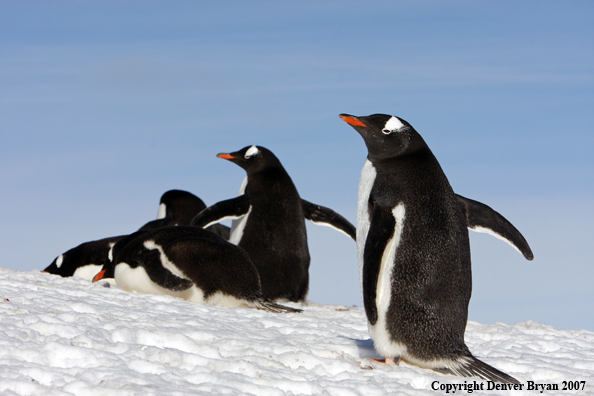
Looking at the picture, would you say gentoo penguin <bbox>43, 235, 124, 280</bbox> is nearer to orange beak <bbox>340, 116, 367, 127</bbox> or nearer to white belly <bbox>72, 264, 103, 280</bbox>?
white belly <bbox>72, 264, 103, 280</bbox>

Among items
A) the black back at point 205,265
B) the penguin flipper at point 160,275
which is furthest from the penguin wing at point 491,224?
the penguin flipper at point 160,275

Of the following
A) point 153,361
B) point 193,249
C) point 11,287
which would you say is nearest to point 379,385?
point 153,361

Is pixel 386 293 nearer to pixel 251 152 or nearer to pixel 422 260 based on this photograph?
pixel 422 260

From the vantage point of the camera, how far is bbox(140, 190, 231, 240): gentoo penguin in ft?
32.3

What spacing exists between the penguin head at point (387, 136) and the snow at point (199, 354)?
1.27 metres

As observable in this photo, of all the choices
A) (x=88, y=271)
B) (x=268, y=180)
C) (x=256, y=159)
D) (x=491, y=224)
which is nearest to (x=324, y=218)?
(x=268, y=180)

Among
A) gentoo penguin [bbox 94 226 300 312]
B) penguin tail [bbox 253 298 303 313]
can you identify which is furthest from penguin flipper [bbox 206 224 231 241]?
penguin tail [bbox 253 298 303 313]

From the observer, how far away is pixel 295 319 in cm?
525

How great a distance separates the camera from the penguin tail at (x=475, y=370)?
3.56 m

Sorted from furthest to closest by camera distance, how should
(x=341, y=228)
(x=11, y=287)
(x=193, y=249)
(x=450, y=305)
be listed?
(x=341, y=228)
(x=193, y=249)
(x=11, y=287)
(x=450, y=305)

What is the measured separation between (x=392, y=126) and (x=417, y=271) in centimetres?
94

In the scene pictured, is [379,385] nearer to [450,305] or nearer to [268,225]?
[450,305]

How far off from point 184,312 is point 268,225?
211 cm

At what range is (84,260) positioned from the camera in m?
9.41
